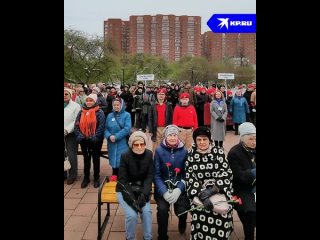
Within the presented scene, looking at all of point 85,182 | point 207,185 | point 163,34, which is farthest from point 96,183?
point 163,34

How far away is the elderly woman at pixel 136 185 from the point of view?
3.93m

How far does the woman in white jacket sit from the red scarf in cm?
30

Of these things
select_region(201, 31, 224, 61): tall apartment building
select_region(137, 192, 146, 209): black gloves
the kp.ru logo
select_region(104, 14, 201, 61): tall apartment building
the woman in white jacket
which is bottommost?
select_region(137, 192, 146, 209): black gloves

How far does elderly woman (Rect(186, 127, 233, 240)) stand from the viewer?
12.2 feet

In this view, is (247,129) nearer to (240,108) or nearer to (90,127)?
(90,127)

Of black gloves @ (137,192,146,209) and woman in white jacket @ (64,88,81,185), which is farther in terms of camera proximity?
woman in white jacket @ (64,88,81,185)

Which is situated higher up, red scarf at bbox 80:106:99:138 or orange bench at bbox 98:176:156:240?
red scarf at bbox 80:106:99:138

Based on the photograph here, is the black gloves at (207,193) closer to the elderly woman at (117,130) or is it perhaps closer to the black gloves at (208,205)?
the black gloves at (208,205)

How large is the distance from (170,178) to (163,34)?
8820 cm

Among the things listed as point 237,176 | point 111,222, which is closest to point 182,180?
point 237,176

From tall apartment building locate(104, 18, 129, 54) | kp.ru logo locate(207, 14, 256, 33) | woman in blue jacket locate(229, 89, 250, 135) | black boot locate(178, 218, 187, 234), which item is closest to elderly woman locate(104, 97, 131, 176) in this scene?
black boot locate(178, 218, 187, 234)

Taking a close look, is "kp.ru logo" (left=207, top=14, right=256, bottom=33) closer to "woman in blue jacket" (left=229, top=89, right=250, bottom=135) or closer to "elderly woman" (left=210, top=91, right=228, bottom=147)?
"elderly woman" (left=210, top=91, right=228, bottom=147)

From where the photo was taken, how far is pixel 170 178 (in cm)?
425

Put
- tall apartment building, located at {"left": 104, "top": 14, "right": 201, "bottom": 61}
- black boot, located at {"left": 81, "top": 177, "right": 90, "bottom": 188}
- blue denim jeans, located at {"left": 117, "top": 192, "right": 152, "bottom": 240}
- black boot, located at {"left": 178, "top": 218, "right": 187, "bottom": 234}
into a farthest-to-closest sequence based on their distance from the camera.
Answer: tall apartment building, located at {"left": 104, "top": 14, "right": 201, "bottom": 61} → black boot, located at {"left": 81, "top": 177, "right": 90, "bottom": 188} → black boot, located at {"left": 178, "top": 218, "right": 187, "bottom": 234} → blue denim jeans, located at {"left": 117, "top": 192, "right": 152, "bottom": 240}
